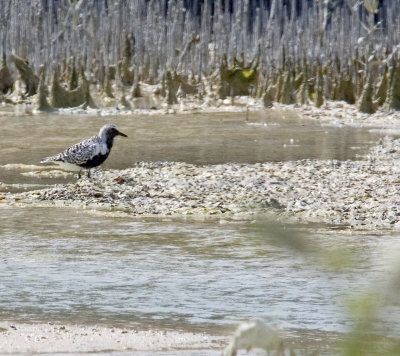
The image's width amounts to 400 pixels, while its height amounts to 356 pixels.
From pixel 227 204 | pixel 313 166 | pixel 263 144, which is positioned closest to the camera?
→ pixel 227 204

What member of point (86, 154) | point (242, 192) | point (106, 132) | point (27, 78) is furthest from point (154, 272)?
point (27, 78)

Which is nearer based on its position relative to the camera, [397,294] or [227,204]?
[397,294]

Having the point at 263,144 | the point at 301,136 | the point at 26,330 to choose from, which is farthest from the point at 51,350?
the point at 301,136

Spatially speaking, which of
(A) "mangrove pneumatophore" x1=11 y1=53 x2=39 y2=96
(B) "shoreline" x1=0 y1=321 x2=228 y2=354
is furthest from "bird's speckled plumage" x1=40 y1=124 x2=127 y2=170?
(A) "mangrove pneumatophore" x1=11 y1=53 x2=39 y2=96

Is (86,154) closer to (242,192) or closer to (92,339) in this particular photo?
(242,192)

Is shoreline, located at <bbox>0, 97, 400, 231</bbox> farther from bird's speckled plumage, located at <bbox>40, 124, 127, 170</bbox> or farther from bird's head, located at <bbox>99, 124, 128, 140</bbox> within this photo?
bird's head, located at <bbox>99, 124, 128, 140</bbox>

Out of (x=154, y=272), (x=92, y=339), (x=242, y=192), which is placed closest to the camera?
(x=92, y=339)

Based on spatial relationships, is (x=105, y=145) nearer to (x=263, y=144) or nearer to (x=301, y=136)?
(x=263, y=144)

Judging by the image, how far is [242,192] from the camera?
1156cm

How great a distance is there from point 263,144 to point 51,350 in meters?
14.3

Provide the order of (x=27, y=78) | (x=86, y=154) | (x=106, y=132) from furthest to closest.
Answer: (x=27, y=78) < (x=106, y=132) < (x=86, y=154)

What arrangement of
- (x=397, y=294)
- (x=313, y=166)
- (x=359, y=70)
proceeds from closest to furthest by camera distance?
(x=397, y=294), (x=313, y=166), (x=359, y=70)

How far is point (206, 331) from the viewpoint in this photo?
5379 mm

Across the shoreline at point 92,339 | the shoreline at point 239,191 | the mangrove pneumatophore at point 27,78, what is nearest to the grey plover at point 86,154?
the shoreline at point 239,191
